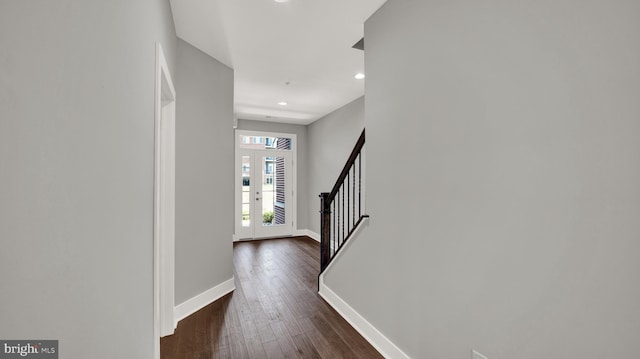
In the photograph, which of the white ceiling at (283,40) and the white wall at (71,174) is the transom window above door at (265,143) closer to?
the white ceiling at (283,40)

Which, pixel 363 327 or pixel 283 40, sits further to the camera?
pixel 283 40

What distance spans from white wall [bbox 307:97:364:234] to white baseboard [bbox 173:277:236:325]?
98.2 inches

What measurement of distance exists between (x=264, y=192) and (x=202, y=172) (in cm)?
331

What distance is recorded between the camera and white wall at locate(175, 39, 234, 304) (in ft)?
7.95

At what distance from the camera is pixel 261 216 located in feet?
19.3

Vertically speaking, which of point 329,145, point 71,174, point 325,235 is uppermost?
point 329,145

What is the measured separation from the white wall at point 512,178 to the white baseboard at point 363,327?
0.10 metres

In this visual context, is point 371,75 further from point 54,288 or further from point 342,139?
point 342,139

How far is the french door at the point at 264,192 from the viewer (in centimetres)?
574

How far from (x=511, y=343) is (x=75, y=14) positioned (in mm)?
1894

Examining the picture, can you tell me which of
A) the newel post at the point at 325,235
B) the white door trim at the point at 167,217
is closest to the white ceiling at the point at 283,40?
the white door trim at the point at 167,217

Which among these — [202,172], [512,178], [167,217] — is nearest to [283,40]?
[202,172]

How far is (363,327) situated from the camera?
219cm

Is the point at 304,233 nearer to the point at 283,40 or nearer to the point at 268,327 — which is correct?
the point at 268,327
